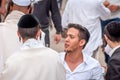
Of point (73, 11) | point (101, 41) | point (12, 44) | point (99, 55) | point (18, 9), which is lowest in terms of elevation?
point (99, 55)

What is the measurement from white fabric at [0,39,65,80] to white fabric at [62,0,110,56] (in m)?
2.80

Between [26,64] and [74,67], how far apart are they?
102cm

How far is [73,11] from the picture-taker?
21.7ft

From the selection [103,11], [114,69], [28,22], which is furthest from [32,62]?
[103,11]

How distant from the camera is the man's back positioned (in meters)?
3.67

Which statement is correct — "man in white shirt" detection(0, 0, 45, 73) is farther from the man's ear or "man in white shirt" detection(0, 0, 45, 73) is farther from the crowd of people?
the man's ear

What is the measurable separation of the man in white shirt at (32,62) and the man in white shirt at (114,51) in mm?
446

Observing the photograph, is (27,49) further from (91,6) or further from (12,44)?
(91,6)

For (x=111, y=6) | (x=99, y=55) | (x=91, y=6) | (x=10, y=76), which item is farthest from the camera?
(x=99, y=55)

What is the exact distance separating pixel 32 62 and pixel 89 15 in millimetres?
3004

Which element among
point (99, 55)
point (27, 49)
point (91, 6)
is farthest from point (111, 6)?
point (27, 49)

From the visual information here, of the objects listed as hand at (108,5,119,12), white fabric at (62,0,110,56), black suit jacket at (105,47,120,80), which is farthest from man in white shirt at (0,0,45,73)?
hand at (108,5,119,12)

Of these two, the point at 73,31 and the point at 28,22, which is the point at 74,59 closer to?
the point at 73,31

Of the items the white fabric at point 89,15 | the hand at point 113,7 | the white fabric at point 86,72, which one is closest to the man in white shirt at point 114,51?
the white fabric at point 86,72
